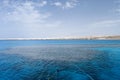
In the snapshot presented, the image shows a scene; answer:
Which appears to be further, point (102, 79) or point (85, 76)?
point (85, 76)

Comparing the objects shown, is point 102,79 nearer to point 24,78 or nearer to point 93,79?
point 93,79

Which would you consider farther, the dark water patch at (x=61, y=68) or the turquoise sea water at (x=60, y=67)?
the turquoise sea water at (x=60, y=67)

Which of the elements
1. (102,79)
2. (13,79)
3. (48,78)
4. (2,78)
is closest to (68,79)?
(48,78)

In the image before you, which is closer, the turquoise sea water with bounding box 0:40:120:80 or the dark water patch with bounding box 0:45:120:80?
the dark water patch with bounding box 0:45:120:80

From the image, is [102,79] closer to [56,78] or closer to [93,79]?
[93,79]

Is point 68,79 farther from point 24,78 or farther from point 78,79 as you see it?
point 24,78

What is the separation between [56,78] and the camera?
17.4m

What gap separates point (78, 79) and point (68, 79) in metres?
1.15

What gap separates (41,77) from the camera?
1814 cm

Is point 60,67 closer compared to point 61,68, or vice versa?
point 61,68

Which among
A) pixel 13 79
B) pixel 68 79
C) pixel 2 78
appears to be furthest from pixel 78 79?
pixel 2 78

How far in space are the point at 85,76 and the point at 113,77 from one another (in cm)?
315

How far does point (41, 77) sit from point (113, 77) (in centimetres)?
820

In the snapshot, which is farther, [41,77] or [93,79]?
[41,77]
